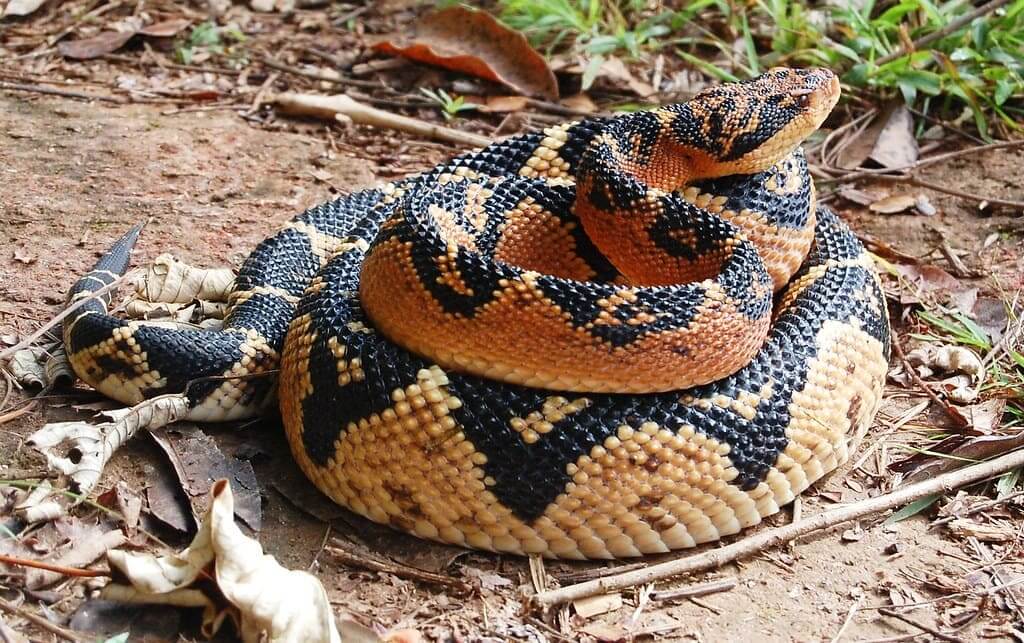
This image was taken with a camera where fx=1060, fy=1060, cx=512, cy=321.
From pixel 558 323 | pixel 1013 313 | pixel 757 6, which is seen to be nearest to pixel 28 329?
pixel 558 323

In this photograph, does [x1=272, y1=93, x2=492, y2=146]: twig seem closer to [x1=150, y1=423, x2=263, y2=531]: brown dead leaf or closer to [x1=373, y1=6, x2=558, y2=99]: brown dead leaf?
[x1=373, y1=6, x2=558, y2=99]: brown dead leaf

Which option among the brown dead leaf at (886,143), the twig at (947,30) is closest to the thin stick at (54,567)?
the brown dead leaf at (886,143)

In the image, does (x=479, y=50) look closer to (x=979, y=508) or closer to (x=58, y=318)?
(x=58, y=318)

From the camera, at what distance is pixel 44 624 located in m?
3.49

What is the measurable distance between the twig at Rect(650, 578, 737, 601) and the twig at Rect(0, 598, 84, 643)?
2.09 m

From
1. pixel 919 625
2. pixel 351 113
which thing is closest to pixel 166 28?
pixel 351 113

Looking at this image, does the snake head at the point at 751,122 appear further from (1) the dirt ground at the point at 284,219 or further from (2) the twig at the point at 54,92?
(2) the twig at the point at 54,92

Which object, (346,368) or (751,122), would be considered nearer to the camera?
(346,368)

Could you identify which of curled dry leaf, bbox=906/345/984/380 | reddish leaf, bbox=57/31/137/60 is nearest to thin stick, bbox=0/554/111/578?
curled dry leaf, bbox=906/345/984/380

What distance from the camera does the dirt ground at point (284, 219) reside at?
13.3 ft

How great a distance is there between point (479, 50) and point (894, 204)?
3.44 meters

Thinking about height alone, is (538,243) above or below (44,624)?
above

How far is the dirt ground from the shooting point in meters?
4.05

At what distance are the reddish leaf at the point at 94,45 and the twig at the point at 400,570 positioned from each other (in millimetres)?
5816
